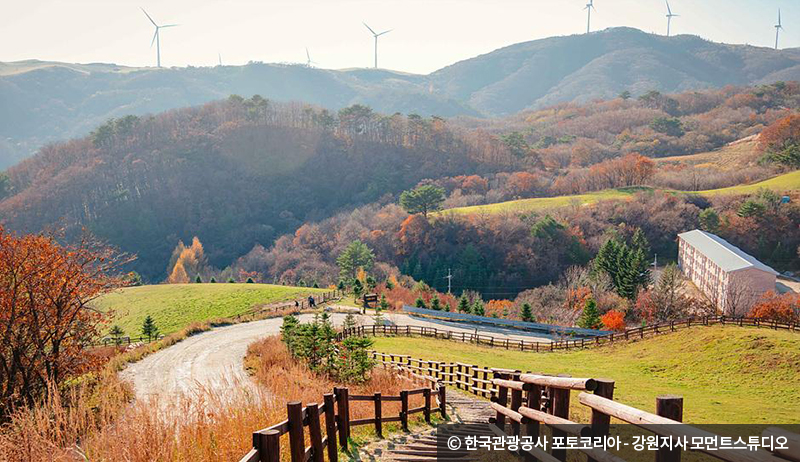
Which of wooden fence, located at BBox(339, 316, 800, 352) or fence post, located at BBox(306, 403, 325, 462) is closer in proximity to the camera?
fence post, located at BBox(306, 403, 325, 462)

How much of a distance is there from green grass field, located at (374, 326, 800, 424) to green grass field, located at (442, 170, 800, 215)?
234 feet

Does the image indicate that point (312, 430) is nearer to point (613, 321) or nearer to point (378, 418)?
point (378, 418)

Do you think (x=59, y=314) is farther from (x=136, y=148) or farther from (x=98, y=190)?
(x=136, y=148)

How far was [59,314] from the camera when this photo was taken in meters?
15.5

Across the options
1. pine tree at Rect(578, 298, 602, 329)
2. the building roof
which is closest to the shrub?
pine tree at Rect(578, 298, 602, 329)

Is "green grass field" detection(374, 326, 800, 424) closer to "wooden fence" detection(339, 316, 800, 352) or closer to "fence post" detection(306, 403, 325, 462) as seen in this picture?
"wooden fence" detection(339, 316, 800, 352)

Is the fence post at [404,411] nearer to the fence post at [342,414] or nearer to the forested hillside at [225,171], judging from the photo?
the fence post at [342,414]

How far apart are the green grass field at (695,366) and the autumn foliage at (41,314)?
14.1m

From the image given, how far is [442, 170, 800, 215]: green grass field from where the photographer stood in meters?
92.6

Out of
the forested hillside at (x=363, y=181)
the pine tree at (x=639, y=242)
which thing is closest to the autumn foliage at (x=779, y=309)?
the pine tree at (x=639, y=242)

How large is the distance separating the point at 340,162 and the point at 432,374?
13188 cm

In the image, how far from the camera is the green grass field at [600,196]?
9262 cm

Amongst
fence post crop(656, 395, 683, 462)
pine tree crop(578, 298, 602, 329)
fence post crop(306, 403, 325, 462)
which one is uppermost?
fence post crop(656, 395, 683, 462)

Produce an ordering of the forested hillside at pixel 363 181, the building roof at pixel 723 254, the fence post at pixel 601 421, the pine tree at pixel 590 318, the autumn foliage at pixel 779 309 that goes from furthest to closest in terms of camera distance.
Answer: the forested hillside at pixel 363 181
the building roof at pixel 723 254
the pine tree at pixel 590 318
the autumn foliage at pixel 779 309
the fence post at pixel 601 421
